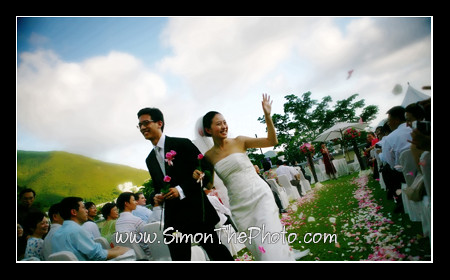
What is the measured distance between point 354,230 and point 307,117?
4.80 feet

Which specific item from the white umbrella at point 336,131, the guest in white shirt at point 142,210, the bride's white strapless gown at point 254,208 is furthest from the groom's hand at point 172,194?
the white umbrella at point 336,131

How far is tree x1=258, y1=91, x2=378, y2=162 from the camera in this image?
111 inches

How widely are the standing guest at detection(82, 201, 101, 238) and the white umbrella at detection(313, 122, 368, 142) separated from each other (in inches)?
124

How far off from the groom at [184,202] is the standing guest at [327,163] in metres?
1.72

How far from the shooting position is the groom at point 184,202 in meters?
2.57

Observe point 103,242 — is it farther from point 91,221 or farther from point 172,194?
point 172,194

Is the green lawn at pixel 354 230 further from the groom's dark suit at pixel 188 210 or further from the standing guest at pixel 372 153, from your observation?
the groom's dark suit at pixel 188 210

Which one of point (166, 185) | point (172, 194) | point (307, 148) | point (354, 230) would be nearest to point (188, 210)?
point (172, 194)

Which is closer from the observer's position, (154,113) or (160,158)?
(160,158)

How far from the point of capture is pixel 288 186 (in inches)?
173

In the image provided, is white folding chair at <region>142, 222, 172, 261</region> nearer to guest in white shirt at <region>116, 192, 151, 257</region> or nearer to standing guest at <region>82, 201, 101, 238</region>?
guest in white shirt at <region>116, 192, 151, 257</region>
